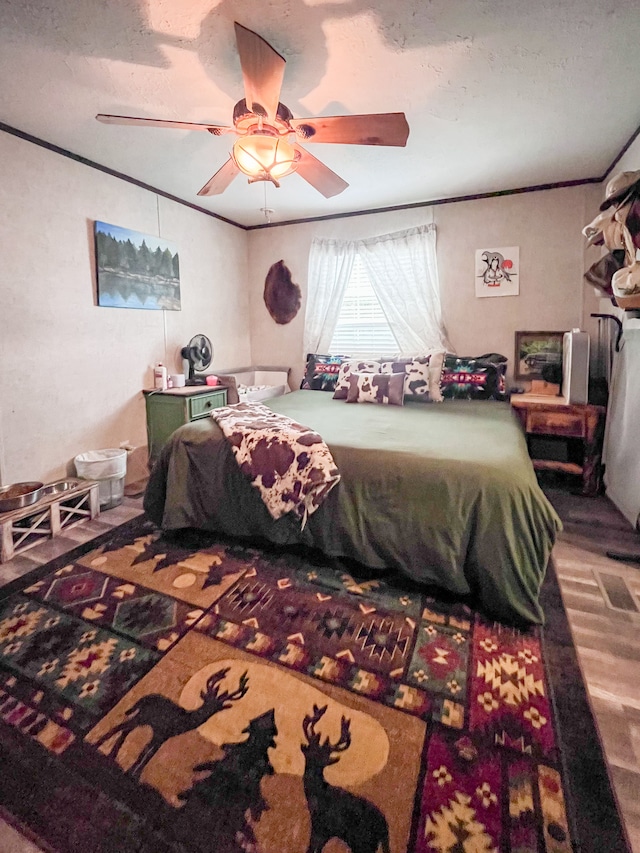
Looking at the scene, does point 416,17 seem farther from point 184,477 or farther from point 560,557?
point 560,557

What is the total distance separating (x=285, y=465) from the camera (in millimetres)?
1981

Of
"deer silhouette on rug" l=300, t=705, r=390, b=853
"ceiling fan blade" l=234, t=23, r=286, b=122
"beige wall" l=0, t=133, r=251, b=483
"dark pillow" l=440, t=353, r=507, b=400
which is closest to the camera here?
"deer silhouette on rug" l=300, t=705, r=390, b=853

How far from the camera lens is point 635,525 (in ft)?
7.59

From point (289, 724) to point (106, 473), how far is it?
2181mm

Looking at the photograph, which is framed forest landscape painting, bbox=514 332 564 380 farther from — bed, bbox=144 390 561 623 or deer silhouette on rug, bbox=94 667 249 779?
deer silhouette on rug, bbox=94 667 249 779

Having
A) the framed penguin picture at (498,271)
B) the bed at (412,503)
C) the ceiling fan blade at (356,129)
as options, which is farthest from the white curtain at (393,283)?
the ceiling fan blade at (356,129)

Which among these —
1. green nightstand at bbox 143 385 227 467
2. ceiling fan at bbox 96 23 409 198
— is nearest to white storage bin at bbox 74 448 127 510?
green nightstand at bbox 143 385 227 467

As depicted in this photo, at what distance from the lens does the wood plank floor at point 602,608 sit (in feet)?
3.52

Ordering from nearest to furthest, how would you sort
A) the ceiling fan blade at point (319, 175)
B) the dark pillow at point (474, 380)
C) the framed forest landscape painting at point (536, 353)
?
1. the ceiling fan blade at point (319, 175)
2. the dark pillow at point (474, 380)
3. the framed forest landscape painting at point (536, 353)

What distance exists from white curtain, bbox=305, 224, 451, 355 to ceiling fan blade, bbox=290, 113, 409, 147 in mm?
2001

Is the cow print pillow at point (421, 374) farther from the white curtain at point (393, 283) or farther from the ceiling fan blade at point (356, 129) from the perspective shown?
the ceiling fan blade at point (356, 129)

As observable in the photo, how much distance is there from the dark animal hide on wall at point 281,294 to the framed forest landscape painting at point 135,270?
3.74ft

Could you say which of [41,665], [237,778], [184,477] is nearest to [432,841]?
[237,778]

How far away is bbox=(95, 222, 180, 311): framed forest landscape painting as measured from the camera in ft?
9.70
